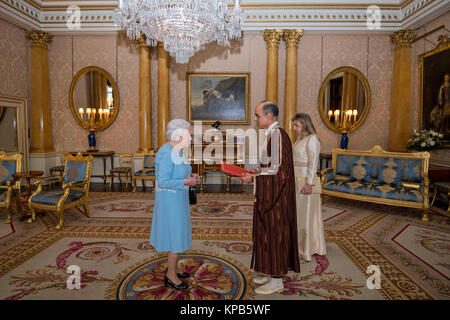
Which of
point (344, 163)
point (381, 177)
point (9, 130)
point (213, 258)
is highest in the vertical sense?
point (9, 130)

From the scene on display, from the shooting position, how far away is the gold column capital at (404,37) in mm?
7270

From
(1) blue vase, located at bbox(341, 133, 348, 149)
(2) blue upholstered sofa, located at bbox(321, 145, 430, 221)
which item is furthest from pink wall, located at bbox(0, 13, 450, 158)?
(2) blue upholstered sofa, located at bbox(321, 145, 430, 221)

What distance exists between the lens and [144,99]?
310 inches

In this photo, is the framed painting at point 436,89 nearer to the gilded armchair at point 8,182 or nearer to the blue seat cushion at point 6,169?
the gilded armchair at point 8,182

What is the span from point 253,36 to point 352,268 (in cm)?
688

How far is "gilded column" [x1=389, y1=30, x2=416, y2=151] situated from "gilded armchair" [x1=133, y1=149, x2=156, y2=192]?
6.77 metres

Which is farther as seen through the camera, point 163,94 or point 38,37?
point 163,94

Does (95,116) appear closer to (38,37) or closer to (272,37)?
(38,37)

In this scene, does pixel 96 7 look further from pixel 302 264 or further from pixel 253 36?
pixel 302 264

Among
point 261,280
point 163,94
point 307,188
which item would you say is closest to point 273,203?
point 307,188

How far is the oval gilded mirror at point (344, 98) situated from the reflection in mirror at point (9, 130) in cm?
864

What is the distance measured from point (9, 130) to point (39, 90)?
140 cm

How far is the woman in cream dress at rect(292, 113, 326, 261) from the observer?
3084 millimetres

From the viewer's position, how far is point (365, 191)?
5184 mm
